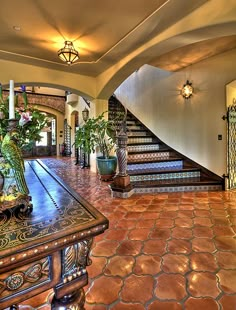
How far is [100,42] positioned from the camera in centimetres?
335

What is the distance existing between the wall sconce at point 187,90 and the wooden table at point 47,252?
4.38 meters

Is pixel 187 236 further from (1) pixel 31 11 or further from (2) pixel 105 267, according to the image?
(1) pixel 31 11

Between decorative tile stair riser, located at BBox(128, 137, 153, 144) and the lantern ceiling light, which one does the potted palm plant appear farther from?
the lantern ceiling light

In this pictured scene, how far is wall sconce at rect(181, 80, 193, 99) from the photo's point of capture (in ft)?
14.8

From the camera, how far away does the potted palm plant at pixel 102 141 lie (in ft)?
14.7

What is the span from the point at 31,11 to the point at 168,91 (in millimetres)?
3581

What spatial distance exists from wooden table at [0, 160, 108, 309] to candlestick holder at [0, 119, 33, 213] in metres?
0.04

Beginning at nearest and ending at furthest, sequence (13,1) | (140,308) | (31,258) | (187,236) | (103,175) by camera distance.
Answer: (31,258) → (140,308) → (187,236) → (13,1) → (103,175)

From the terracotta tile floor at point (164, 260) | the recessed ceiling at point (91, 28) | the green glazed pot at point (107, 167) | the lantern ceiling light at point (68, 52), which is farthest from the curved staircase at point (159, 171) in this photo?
the lantern ceiling light at point (68, 52)

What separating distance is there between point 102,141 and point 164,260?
10.9 ft

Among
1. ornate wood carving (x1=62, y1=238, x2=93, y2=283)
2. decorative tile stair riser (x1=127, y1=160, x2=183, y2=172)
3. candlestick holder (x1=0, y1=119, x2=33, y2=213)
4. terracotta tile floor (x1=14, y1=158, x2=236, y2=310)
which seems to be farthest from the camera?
decorative tile stair riser (x1=127, y1=160, x2=183, y2=172)

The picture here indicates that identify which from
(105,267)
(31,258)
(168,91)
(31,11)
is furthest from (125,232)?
(168,91)

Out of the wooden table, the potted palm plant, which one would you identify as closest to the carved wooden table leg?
the wooden table

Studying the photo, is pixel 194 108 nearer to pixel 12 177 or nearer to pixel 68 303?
pixel 12 177
